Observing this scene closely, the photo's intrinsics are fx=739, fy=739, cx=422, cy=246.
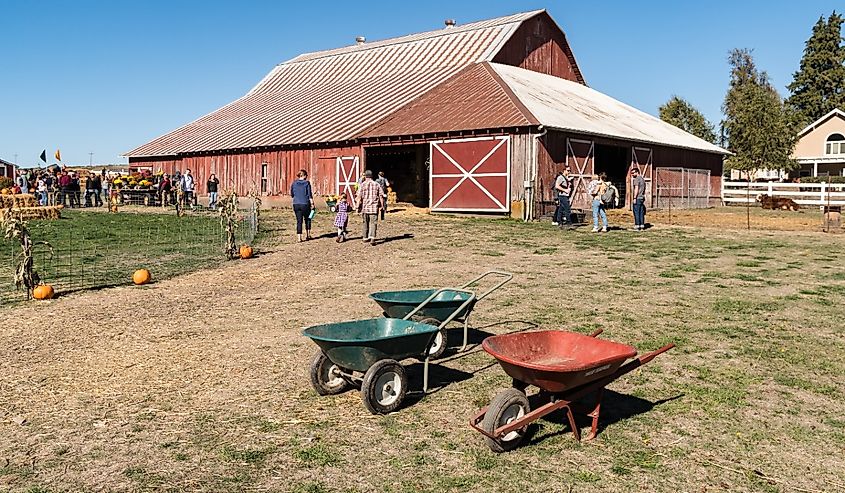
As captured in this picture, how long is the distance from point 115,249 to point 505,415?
13948mm

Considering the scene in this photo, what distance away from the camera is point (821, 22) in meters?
64.4

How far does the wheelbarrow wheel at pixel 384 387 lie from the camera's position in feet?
18.8

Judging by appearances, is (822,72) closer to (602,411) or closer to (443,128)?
(443,128)

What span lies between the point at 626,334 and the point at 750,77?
6589 cm

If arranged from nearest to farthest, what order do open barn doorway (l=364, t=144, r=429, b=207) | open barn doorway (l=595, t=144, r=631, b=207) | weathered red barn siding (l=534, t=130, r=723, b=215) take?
weathered red barn siding (l=534, t=130, r=723, b=215) → open barn doorway (l=595, t=144, r=631, b=207) → open barn doorway (l=364, t=144, r=429, b=207)

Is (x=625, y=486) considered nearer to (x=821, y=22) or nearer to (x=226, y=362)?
(x=226, y=362)

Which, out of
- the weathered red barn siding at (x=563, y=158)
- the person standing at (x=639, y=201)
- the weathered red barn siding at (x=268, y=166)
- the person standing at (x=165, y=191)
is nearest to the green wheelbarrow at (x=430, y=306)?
the person standing at (x=639, y=201)

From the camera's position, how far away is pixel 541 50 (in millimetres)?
35094

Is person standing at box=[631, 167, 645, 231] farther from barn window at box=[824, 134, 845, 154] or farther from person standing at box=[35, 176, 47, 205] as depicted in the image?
barn window at box=[824, 134, 845, 154]

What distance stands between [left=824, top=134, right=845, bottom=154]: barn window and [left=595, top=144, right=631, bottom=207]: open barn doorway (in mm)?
32571

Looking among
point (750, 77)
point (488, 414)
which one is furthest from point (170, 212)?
point (750, 77)

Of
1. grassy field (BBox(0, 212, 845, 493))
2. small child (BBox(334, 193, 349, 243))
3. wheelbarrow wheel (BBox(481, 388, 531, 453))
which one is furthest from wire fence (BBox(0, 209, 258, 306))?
wheelbarrow wheel (BBox(481, 388, 531, 453))

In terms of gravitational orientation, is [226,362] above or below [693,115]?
below

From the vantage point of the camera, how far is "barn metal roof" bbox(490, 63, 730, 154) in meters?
25.3
